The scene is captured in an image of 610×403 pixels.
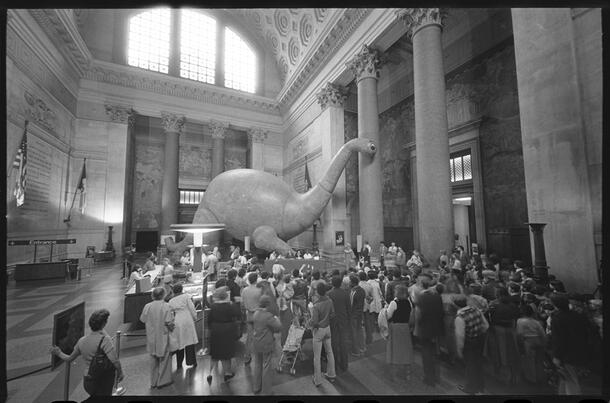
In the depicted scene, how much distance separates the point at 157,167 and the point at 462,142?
19.0 meters

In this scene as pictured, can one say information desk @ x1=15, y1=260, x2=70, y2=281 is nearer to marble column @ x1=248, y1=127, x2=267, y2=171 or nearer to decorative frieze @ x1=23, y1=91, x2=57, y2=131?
decorative frieze @ x1=23, y1=91, x2=57, y2=131

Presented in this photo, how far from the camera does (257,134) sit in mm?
19812

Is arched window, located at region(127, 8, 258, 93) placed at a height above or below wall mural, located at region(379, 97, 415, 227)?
above

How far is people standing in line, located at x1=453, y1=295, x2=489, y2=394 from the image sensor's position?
2836 millimetres

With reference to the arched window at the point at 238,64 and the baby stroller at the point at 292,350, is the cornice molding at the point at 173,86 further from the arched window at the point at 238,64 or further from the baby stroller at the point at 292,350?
the baby stroller at the point at 292,350

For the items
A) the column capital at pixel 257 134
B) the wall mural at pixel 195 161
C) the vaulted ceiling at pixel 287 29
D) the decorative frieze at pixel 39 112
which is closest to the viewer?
the decorative frieze at pixel 39 112

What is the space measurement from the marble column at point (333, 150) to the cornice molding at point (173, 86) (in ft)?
22.4

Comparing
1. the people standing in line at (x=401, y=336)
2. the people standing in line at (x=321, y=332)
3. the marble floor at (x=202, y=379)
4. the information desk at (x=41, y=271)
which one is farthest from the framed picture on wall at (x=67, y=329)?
the information desk at (x=41, y=271)

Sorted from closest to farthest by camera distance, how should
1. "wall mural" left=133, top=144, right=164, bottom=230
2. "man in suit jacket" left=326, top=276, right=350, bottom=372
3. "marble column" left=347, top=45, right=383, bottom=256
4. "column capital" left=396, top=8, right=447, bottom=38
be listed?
"man in suit jacket" left=326, top=276, right=350, bottom=372, "column capital" left=396, top=8, right=447, bottom=38, "marble column" left=347, top=45, right=383, bottom=256, "wall mural" left=133, top=144, right=164, bottom=230

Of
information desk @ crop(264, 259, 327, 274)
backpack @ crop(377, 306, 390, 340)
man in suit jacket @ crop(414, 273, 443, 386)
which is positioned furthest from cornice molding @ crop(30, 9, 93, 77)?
man in suit jacket @ crop(414, 273, 443, 386)

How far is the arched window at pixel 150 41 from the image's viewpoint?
16.8 metres

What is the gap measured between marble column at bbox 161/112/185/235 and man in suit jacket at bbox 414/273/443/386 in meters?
16.1

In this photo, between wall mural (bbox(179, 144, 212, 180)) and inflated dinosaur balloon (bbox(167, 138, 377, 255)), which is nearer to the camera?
inflated dinosaur balloon (bbox(167, 138, 377, 255))

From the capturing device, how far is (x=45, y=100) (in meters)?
11.2
